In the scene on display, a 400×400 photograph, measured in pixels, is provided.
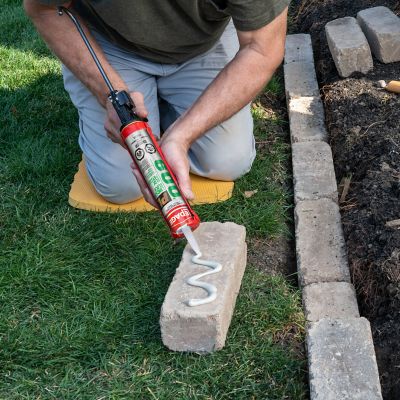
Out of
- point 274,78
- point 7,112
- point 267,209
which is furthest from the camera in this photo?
point 274,78

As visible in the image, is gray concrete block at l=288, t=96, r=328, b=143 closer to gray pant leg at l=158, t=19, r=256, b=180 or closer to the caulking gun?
gray pant leg at l=158, t=19, r=256, b=180

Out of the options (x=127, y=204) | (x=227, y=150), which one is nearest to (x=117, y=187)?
(x=127, y=204)

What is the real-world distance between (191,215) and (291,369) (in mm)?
572

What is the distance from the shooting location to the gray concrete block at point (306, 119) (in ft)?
11.1

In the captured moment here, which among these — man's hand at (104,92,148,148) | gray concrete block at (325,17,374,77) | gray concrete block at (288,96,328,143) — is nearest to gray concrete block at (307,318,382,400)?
man's hand at (104,92,148,148)

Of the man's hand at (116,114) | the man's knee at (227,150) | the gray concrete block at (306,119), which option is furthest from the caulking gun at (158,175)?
the gray concrete block at (306,119)

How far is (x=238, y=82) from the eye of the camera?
2.60 metres

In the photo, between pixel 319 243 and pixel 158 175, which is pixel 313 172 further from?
pixel 158 175

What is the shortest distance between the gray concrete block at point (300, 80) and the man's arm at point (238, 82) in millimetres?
1128

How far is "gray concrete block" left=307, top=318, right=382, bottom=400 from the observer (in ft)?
6.56

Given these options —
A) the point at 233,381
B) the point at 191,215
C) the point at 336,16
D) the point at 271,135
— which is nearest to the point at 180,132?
the point at 191,215

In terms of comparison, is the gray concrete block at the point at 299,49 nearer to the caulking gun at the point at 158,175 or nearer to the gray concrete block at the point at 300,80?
the gray concrete block at the point at 300,80

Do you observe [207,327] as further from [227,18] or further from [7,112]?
[7,112]

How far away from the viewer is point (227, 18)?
289cm
